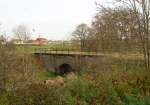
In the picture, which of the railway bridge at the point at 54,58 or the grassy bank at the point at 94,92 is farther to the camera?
the railway bridge at the point at 54,58

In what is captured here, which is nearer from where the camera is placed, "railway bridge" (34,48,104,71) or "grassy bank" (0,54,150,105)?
"grassy bank" (0,54,150,105)

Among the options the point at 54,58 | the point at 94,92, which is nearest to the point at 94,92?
the point at 94,92

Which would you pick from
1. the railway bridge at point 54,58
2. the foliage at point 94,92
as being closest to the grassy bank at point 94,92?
the foliage at point 94,92

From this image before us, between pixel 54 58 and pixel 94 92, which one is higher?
pixel 94 92

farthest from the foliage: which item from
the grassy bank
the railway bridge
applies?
the railway bridge

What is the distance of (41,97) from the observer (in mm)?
11375

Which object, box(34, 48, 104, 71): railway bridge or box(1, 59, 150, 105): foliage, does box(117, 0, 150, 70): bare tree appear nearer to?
box(1, 59, 150, 105): foliage

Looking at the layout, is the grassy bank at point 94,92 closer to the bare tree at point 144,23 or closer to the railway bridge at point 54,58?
the bare tree at point 144,23

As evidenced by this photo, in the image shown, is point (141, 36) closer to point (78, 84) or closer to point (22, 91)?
point (78, 84)

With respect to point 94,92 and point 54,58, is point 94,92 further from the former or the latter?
point 54,58

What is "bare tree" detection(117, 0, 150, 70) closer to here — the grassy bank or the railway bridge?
the grassy bank

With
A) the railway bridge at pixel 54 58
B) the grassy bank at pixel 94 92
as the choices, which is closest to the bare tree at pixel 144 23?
the grassy bank at pixel 94 92

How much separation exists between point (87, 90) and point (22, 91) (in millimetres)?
3328

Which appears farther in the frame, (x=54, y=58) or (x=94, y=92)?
(x=54, y=58)
